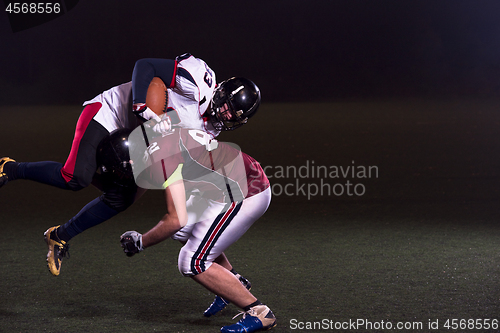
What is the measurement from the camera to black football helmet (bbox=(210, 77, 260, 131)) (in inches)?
107

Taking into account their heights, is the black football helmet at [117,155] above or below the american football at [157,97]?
below

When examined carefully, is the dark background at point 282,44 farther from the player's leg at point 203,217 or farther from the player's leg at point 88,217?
the player's leg at point 203,217

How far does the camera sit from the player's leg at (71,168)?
2828 mm

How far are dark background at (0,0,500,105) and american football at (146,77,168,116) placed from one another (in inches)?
598

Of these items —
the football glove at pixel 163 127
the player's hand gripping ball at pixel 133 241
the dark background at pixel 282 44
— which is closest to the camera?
the player's hand gripping ball at pixel 133 241

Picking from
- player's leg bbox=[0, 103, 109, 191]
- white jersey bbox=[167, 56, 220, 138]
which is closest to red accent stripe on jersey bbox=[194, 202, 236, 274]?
white jersey bbox=[167, 56, 220, 138]

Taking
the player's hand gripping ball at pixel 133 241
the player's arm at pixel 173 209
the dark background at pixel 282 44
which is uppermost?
the player's arm at pixel 173 209

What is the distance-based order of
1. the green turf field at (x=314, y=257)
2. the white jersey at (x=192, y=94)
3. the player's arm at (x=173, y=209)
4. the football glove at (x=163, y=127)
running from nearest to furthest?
the player's arm at (x=173, y=209) → the football glove at (x=163, y=127) → the green turf field at (x=314, y=257) → the white jersey at (x=192, y=94)

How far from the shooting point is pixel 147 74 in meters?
2.77

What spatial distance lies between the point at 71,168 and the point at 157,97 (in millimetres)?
588

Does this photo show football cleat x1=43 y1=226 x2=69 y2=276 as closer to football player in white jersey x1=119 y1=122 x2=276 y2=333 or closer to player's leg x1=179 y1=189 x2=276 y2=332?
football player in white jersey x1=119 y1=122 x2=276 y2=333

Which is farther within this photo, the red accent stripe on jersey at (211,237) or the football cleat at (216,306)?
the football cleat at (216,306)

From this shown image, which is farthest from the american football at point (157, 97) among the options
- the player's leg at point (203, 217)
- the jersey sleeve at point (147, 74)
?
the player's leg at point (203, 217)

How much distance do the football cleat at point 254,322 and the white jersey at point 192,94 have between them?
1.02m
